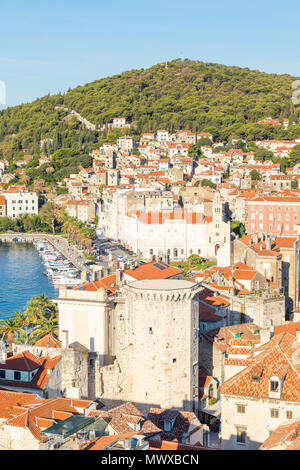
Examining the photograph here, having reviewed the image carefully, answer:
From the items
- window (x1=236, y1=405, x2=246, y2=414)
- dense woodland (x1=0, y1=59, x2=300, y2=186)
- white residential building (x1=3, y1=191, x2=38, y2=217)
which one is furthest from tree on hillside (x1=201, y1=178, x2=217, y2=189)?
window (x1=236, y1=405, x2=246, y2=414)

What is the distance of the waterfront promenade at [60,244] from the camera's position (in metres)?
39.9

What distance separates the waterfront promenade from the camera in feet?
131

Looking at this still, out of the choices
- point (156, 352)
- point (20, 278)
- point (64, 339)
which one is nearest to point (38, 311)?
point (64, 339)

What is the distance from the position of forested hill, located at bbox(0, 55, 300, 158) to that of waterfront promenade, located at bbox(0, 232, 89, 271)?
24.5m

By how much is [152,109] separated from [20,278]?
5604 cm

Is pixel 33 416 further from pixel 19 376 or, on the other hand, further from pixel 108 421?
pixel 19 376

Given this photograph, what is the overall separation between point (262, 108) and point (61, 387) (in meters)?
77.4

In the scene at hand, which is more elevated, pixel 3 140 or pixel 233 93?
pixel 233 93

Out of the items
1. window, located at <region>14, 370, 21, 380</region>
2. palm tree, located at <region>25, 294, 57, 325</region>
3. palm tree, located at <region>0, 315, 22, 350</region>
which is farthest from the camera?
palm tree, located at <region>25, 294, 57, 325</region>

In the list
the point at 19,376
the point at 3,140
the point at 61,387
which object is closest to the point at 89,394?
the point at 61,387

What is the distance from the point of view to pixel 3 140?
91.8 metres

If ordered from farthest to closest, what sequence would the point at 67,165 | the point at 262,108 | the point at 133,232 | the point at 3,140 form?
the point at 3,140 → the point at 262,108 → the point at 67,165 → the point at 133,232

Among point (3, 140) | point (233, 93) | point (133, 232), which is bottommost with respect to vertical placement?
point (133, 232)

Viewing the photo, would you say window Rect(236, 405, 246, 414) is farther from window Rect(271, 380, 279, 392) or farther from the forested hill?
the forested hill
